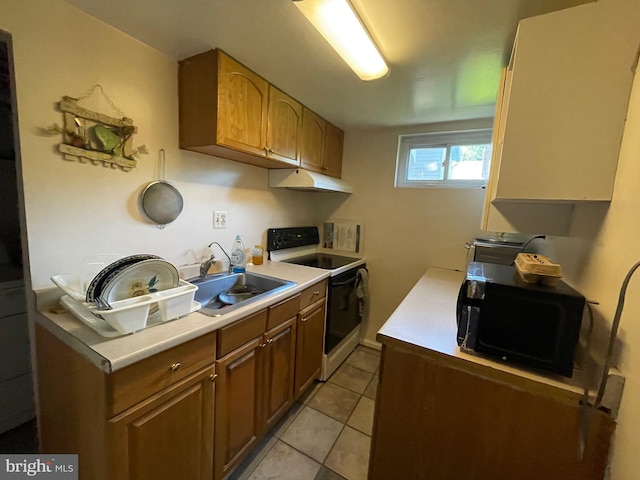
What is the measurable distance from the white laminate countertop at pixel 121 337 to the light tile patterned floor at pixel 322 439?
0.89 m

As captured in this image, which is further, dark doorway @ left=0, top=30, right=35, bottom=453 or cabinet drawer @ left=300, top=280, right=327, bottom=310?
cabinet drawer @ left=300, top=280, right=327, bottom=310

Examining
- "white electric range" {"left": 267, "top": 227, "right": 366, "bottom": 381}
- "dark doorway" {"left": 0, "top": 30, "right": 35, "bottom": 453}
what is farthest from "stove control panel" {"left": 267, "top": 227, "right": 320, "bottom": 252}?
"dark doorway" {"left": 0, "top": 30, "right": 35, "bottom": 453}

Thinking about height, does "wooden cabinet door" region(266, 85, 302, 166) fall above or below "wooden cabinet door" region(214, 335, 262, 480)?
above

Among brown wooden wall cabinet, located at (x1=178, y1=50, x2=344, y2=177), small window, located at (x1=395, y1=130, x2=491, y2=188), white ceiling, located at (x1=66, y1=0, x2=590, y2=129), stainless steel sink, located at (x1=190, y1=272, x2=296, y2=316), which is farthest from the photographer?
small window, located at (x1=395, y1=130, x2=491, y2=188)

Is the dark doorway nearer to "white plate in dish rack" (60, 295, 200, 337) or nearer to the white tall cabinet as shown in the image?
"white plate in dish rack" (60, 295, 200, 337)

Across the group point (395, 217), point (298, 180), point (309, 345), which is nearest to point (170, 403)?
point (309, 345)

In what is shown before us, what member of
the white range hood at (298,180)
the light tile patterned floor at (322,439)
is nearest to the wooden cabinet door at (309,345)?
the light tile patterned floor at (322,439)

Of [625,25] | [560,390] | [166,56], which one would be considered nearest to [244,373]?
[560,390]

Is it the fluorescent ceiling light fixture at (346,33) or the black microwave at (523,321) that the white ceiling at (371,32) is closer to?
the fluorescent ceiling light fixture at (346,33)

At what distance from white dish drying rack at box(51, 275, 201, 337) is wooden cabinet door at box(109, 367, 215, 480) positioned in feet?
0.85

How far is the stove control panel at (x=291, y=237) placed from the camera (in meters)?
2.26

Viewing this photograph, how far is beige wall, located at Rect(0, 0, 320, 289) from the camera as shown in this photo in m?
1.03

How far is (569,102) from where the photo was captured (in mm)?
818

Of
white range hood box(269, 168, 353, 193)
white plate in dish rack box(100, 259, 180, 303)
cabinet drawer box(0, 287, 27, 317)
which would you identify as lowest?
cabinet drawer box(0, 287, 27, 317)
